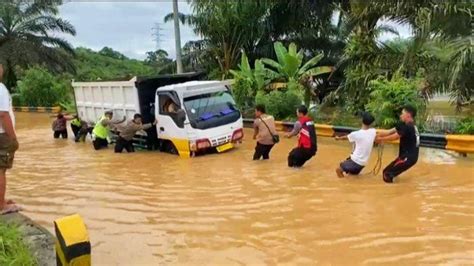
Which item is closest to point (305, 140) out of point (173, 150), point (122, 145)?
point (173, 150)

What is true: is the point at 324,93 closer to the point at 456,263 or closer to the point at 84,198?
the point at 84,198

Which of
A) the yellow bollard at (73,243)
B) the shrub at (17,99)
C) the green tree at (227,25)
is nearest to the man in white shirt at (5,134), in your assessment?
the yellow bollard at (73,243)

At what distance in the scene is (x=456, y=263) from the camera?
18.4 ft

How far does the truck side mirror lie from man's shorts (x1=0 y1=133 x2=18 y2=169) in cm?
758

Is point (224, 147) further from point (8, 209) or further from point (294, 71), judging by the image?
point (8, 209)

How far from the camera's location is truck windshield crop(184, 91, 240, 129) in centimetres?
1404

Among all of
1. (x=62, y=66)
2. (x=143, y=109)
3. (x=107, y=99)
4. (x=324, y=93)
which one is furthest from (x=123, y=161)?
(x=62, y=66)

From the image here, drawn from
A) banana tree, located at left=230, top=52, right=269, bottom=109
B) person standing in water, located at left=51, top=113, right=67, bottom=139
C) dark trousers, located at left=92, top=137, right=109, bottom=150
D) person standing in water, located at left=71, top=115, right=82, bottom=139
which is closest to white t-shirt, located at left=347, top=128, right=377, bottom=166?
dark trousers, located at left=92, top=137, right=109, bottom=150

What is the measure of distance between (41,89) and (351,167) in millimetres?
30922

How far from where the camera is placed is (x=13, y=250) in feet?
15.3

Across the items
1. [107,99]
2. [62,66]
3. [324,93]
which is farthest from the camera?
[62,66]

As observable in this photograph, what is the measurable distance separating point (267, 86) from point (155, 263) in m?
16.4

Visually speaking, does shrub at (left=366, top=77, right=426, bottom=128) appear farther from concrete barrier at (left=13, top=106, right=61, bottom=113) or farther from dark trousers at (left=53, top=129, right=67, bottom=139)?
concrete barrier at (left=13, top=106, right=61, bottom=113)

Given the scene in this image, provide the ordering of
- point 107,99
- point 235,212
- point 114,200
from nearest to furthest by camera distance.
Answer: point 235,212
point 114,200
point 107,99
